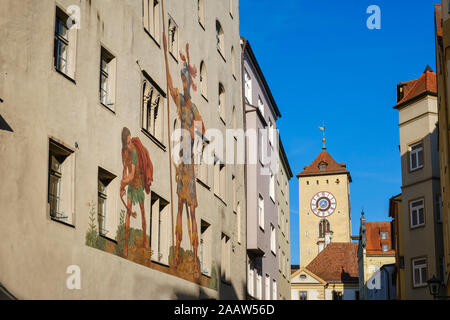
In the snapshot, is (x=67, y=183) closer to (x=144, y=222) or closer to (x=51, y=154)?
(x=51, y=154)

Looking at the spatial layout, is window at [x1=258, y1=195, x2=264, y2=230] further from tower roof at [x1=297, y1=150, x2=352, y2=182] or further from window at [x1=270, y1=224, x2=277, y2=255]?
tower roof at [x1=297, y1=150, x2=352, y2=182]

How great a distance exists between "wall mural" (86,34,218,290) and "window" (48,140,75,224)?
91 cm

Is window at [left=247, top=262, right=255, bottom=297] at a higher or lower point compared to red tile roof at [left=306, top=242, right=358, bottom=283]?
lower

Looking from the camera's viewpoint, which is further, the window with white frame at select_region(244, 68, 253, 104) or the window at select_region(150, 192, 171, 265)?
the window with white frame at select_region(244, 68, 253, 104)

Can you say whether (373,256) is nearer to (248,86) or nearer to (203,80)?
(248,86)

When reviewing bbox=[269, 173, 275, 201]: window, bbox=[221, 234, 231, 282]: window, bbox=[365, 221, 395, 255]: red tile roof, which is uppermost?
bbox=[365, 221, 395, 255]: red tile roof

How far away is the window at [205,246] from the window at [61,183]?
1061 centimetres

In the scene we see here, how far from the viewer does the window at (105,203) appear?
1711 centimetres

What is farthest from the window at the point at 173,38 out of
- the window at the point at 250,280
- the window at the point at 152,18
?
the window at the point at 250,280

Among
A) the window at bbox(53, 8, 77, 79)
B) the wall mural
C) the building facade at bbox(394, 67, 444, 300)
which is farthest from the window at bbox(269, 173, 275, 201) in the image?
the window at bbox(53, 8, 77, 79)

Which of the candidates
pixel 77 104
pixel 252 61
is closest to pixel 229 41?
pixel 252 61

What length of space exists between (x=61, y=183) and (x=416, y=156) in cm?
2393

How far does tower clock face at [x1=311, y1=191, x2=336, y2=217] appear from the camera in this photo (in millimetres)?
125688

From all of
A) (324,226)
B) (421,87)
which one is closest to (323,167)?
(324,226)
